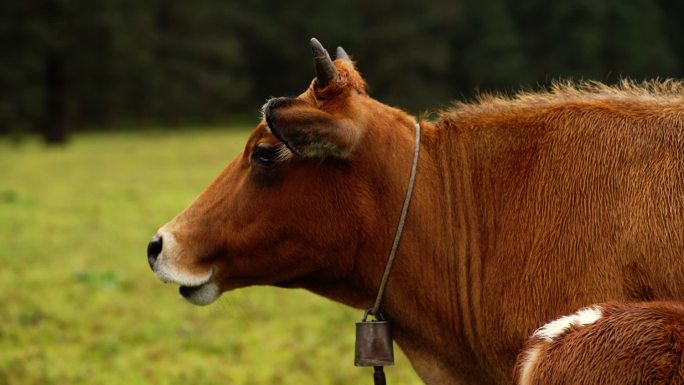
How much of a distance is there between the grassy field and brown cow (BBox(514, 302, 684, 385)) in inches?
116

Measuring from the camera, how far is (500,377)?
12.9 ft

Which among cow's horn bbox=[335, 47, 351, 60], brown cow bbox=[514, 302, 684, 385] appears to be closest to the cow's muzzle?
cow's horn bbox=[335, 47, 351, 60]

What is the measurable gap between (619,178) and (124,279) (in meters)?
8.17

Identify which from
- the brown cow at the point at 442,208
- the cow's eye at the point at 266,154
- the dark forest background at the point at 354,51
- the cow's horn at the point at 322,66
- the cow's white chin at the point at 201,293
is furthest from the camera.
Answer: the dark forest background at the point at 354,51

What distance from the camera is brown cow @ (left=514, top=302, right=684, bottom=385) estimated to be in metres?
2.86

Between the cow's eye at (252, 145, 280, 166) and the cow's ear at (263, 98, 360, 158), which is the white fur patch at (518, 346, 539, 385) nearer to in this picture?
the cow's ear at (263, 98, 360, 158)

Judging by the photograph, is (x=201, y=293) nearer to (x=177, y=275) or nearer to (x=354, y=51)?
(x=177, y=275)

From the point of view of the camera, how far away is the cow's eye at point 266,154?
4.08 m

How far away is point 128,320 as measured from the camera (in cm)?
932

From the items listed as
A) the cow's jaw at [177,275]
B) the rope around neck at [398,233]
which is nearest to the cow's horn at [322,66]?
the rope around neck at [398,233]

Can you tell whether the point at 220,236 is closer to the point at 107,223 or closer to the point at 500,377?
the point at 500,377

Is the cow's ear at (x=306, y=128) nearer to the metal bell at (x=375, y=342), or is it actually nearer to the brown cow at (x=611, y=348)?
the metal bell at (x=375, y=342)

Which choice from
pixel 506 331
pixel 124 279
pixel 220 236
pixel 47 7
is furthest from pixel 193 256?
pixel 47 7

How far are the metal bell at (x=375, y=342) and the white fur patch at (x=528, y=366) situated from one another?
1.01 meters
